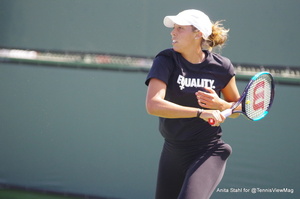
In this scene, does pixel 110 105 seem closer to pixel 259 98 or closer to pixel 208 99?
pixel 259 98

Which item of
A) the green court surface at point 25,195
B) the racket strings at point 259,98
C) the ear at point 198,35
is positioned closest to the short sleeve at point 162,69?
the ear at point 198,35

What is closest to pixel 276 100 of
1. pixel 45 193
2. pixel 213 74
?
pixel 213 74

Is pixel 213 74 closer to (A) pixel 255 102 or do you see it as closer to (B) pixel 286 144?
(A) pixel 255 102

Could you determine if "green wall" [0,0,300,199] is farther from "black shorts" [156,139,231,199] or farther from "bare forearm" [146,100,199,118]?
"bare forearm" [146,100,199,118]

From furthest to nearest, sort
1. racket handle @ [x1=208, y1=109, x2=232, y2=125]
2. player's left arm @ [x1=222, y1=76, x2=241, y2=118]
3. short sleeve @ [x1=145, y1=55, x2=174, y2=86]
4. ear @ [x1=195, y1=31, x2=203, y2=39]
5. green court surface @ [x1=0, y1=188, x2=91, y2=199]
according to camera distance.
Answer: green court surface @ [x1=0, y1=188, x2=91, y2=199]
player's left arm @ [x1=222, y1=76, x2=241, y2=118]
ear @ [x1=195, y1=31, x2=203, y2=39]
short sleeve @ [x1=145, y1=55, x2=174, y2=86]
racket handle @ [x1=208, y1=109, x2=232, y2=125]

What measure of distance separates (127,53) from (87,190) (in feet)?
4.07

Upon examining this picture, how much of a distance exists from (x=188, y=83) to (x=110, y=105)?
5.73 feet

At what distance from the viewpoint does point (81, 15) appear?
4801 millimetres

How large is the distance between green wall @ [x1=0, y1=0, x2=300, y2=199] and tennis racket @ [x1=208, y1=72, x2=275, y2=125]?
3.30ft

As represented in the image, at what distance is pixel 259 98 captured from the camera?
3.37m

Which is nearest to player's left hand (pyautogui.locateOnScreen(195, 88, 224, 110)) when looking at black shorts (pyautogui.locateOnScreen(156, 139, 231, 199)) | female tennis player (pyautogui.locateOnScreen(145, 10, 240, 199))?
female tennis player (pyautogui.locateOnScreen(145, 10, 240, 199))

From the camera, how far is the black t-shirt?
3.07 m

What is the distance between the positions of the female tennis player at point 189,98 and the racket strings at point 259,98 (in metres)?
0.13

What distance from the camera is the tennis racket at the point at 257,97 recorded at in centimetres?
324
